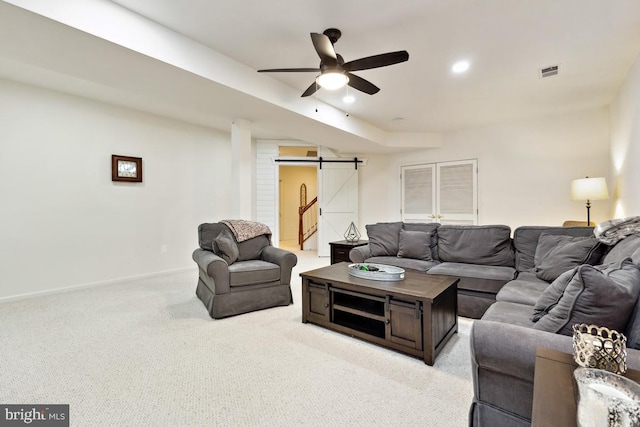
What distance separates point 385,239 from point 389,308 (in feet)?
6.02

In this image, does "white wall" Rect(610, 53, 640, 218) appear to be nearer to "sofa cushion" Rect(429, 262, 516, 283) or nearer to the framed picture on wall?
"sofa cushion" Rect(429, 262, 516, 283)

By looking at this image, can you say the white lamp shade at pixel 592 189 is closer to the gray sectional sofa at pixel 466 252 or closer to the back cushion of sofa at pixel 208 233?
the gray sectional sofa at pixel 466 252

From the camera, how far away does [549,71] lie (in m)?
3.34

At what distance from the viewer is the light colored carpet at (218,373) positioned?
5.36 ft

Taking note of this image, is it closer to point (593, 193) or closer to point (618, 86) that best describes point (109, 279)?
point (593, 193)

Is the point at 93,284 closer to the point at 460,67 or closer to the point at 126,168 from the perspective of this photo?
the point at 126,168

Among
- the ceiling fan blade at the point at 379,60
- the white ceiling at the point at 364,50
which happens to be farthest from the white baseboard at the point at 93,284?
the ceiling fan blade at the point at 379,60

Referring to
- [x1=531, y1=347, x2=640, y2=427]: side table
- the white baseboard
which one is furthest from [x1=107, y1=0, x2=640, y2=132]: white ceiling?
the white baseboard

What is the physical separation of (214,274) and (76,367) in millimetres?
1208

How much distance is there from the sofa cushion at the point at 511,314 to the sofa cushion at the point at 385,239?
1906mm

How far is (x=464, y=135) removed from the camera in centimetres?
582

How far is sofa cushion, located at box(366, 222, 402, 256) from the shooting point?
158 inches

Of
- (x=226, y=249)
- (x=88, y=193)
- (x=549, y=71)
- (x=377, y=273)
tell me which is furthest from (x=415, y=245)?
(x=88, y=193)

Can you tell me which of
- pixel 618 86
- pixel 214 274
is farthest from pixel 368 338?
pixel 618 86
